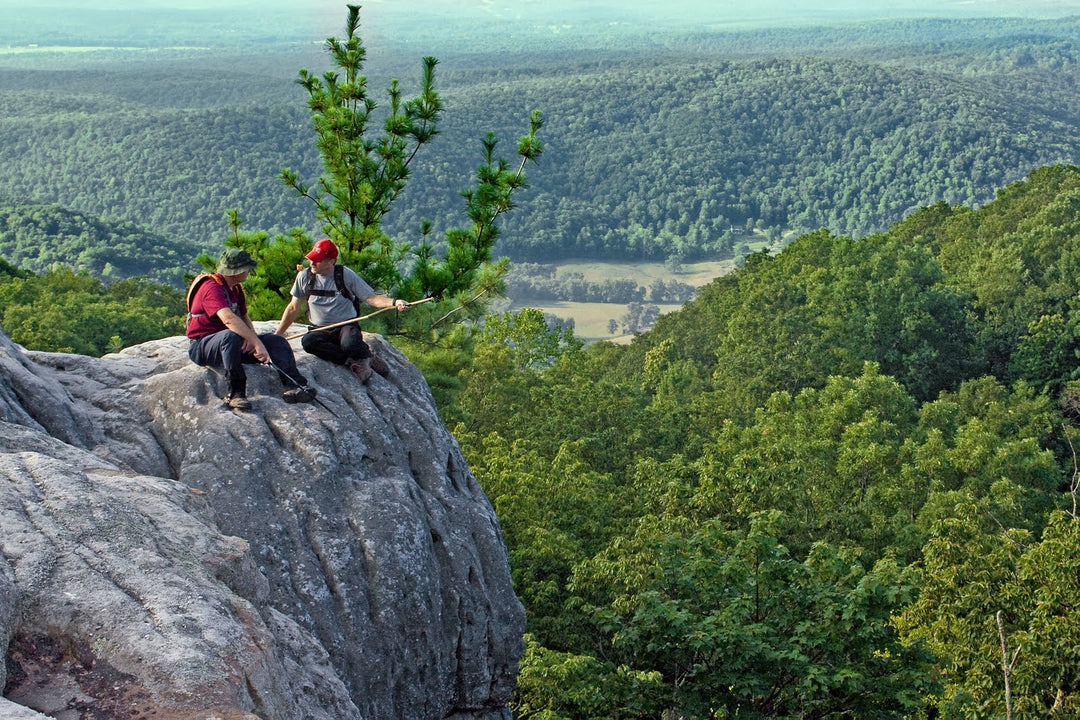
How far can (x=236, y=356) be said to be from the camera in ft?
32.7

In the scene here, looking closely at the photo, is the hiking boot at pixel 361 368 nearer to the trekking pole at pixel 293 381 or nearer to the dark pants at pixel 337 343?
the dark pants at pixel 337 343

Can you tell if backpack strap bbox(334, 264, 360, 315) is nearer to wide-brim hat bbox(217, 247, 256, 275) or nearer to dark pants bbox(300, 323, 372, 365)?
dark pants bbox(300, 323, 372, 365)

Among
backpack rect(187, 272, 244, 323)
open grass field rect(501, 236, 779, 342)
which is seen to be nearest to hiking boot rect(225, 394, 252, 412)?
backpack rect(187, 272, 244, 323)

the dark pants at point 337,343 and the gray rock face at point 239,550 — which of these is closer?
the gray rock face at point 239,550

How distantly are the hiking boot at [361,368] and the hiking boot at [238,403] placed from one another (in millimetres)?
1392

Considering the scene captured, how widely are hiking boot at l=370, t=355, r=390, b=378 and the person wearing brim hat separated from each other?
122 centimetres

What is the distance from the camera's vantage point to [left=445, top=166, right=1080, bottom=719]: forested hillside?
43.5 feet

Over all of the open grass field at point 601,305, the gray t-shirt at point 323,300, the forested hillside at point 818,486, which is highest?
the gray t-shirt at point 323,300

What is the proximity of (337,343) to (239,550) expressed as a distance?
3772 millimetres

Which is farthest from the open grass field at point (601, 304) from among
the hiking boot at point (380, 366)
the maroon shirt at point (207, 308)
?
the maroon shirt at point (207, 308)

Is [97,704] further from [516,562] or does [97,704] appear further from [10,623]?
[516,562]

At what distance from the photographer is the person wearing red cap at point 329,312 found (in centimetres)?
1109

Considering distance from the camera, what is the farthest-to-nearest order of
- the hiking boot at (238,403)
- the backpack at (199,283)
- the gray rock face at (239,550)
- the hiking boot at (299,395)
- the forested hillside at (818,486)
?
the forested hillside at (818,486), the backpack at (199,283), the hiking boot at (299,395), the hiking boot at (238,403), the gray rock face at (239,550)

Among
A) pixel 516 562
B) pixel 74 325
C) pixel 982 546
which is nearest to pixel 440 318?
pixel 516 562
